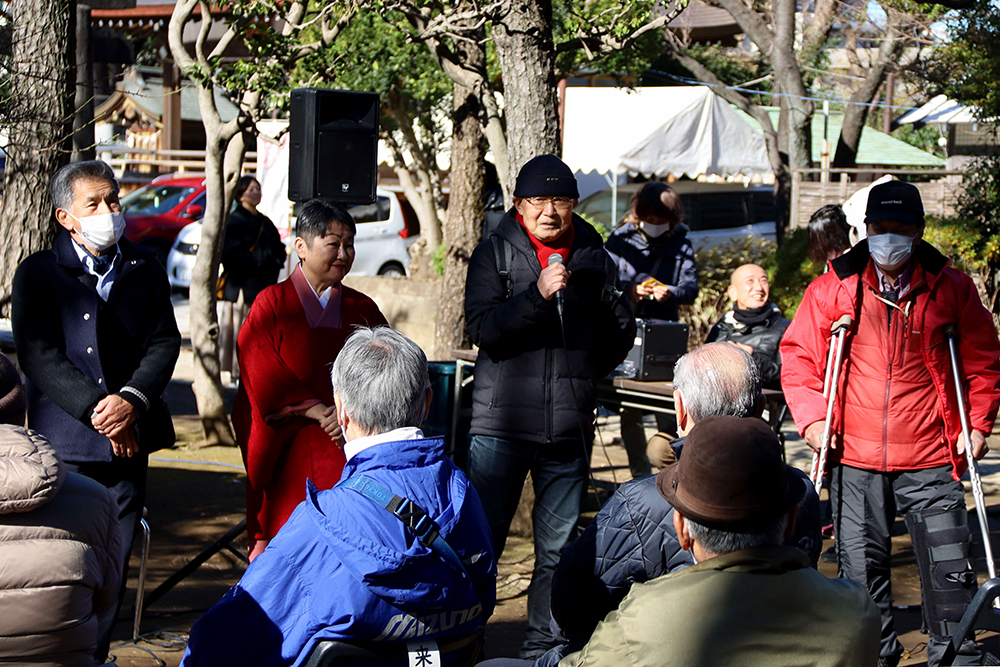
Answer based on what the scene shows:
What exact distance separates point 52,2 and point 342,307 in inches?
126

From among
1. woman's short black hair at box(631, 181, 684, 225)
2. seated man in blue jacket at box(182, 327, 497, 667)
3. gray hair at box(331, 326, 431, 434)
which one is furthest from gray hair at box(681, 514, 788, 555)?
woman's short black hair at box(631, 181, 684, 225)

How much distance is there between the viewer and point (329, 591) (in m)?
2.36

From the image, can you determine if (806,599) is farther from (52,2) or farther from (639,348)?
(52,2)

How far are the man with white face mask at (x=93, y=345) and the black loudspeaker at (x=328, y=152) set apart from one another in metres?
2.17

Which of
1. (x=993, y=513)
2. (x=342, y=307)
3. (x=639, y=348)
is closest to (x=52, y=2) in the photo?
(x=342, y=307)

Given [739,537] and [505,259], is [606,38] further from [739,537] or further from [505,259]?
[739,537]

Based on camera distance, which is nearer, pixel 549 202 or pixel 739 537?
pixel 739 537

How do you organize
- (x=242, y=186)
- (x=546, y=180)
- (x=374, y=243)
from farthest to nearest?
(x=374, y=243) < (x=242, y=186) < (x=546, y=180)

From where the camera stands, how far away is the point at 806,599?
6.40ft

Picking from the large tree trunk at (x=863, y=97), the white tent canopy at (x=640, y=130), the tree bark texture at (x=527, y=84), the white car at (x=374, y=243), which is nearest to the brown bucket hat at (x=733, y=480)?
the tree bark texture at (x=527, y=84)

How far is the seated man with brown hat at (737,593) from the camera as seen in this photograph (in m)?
1.90

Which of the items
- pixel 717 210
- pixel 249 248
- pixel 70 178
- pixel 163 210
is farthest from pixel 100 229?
pixel 163 210

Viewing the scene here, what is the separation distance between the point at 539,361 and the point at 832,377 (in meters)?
1.16

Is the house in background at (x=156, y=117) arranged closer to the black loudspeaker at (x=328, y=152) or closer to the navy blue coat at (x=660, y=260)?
the black loudspeaker at (x=328, y=152)
